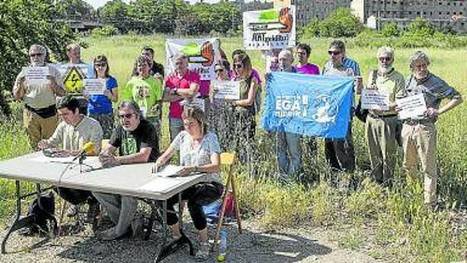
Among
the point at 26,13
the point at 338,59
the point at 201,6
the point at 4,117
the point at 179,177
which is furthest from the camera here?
the point at 201,6

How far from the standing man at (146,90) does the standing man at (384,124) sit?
256 cm

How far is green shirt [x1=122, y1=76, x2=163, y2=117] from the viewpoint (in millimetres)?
8141

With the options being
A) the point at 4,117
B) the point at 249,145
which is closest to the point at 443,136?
the point at 249,145

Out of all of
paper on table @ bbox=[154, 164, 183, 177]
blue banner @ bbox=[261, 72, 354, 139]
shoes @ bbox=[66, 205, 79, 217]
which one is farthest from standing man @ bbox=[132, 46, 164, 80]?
paper on table @ bbox=[154, 164, 183, 177]

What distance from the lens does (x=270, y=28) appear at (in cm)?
889

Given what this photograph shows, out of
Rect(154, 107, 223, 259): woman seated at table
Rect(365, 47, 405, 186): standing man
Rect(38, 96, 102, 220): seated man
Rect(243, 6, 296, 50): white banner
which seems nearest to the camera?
Rect(154, 107, 223, 259): woman seated at table

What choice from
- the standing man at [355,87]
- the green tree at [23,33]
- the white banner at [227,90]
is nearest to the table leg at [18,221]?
the white banner at [227,90]

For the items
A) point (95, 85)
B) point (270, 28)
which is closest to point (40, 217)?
point (95, 85)

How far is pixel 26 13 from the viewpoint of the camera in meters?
14.0

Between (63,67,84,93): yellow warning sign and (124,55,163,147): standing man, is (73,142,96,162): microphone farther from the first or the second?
(63,67,84,93): yellow warning sign

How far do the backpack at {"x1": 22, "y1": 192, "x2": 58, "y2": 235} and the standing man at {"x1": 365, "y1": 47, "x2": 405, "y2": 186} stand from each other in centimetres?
367

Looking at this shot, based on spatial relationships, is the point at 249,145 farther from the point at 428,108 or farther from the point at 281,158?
the point at 428,108

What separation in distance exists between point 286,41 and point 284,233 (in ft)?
9.79

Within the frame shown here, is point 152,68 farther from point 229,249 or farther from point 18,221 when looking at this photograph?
point 229,249
